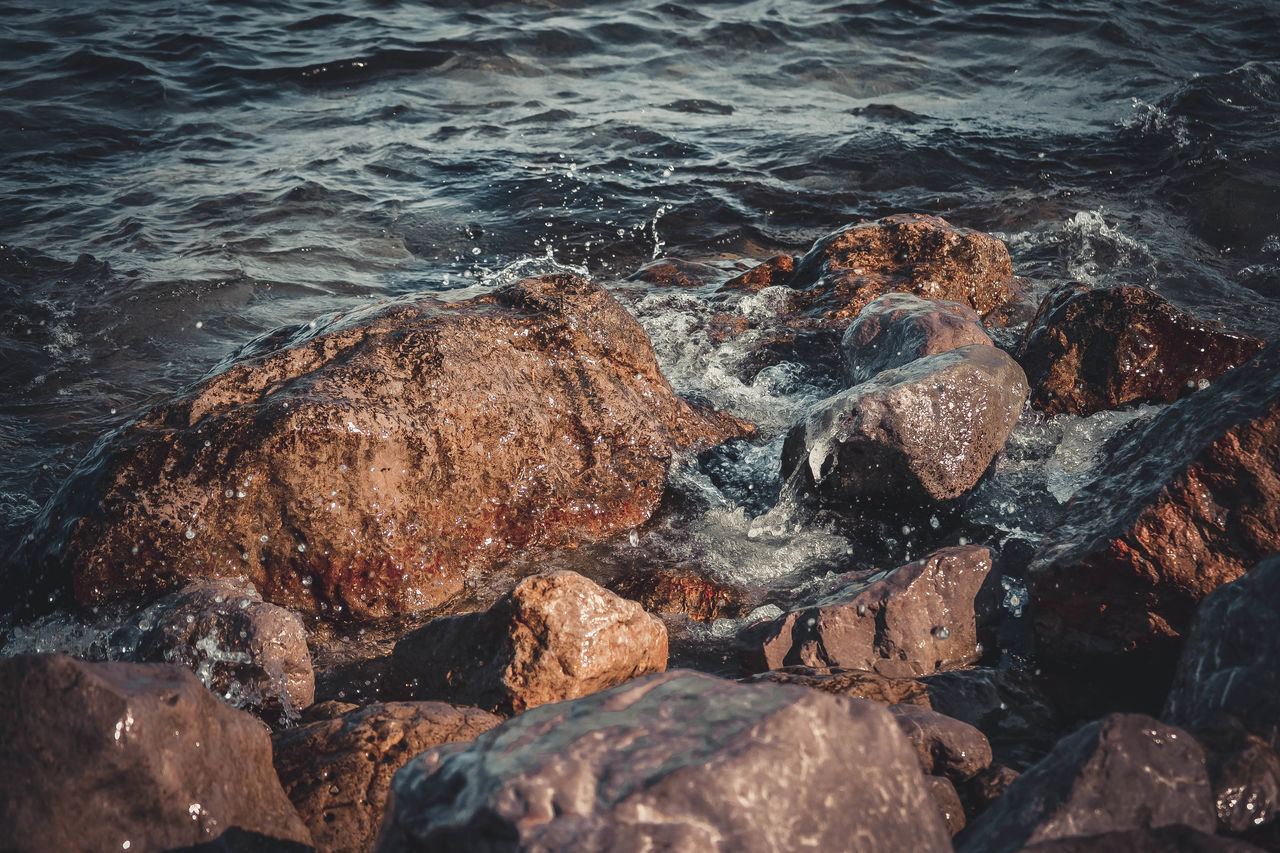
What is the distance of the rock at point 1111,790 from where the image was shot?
1953mm

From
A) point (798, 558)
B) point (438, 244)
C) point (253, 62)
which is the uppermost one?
point (253, 62)

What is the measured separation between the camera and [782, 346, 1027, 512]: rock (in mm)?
3939

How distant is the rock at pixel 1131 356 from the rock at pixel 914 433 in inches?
29.0

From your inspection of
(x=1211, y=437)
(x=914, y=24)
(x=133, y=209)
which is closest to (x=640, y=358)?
(x=1211, y=437)

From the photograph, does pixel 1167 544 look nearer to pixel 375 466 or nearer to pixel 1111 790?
pixel 1111 790

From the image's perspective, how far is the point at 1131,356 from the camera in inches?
184

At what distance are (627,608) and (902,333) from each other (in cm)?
235

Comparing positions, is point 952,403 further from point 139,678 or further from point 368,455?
point 139,678

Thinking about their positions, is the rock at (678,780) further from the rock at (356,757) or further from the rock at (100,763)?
the rock at (356,757)

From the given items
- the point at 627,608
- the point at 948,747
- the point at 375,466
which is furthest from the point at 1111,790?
the point at 375,466

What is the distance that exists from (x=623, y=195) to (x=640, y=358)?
397 centimetres

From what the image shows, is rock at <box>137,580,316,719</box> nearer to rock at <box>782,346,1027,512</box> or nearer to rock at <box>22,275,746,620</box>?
rock at <box>22,275,746,620</box>

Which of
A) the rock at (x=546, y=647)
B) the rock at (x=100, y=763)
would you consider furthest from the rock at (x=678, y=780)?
the rock at (x=546, y=647)

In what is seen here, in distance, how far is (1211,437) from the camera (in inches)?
120
